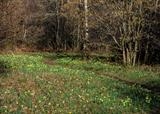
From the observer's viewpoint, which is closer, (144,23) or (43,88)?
(43,88)

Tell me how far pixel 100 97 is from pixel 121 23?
17.0 m

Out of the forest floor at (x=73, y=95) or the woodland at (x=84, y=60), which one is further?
Result: the woodland at (x=84, y=60)

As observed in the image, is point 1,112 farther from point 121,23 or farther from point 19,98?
point 121,23

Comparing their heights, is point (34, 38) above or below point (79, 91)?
below

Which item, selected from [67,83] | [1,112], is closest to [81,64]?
[67,83]

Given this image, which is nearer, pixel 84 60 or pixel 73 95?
pixel 73 95

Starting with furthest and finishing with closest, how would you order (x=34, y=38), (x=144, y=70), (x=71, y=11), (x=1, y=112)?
(x=34, y=38), (x=71, y=11), (x=144, y=70), (x=1, y=112)

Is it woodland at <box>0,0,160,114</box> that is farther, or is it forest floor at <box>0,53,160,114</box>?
woodland at <box>0,0,160,114</box>

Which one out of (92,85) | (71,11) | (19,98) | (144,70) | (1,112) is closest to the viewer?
(1,112)

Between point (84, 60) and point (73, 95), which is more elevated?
point (73, 95)

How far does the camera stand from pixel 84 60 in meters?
36.6

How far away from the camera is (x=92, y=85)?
1998cm

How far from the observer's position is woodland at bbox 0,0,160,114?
1540cm

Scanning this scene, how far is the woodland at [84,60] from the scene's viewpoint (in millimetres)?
15404
